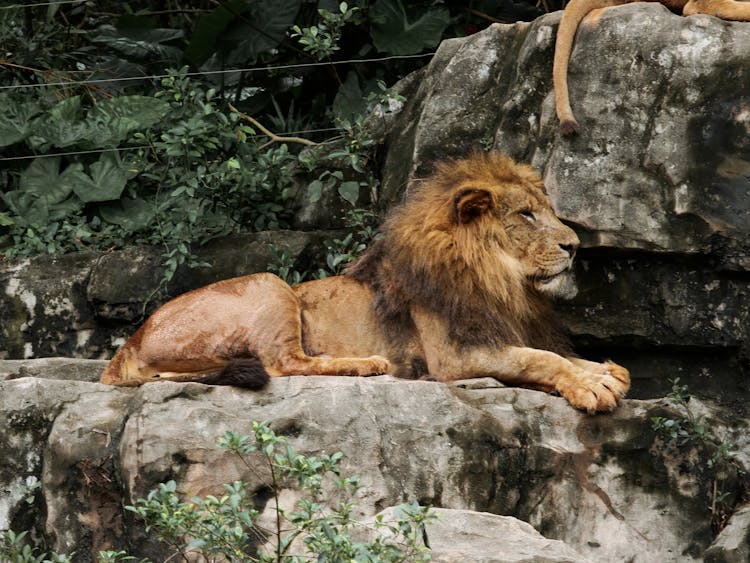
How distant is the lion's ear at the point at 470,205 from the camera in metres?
6.27

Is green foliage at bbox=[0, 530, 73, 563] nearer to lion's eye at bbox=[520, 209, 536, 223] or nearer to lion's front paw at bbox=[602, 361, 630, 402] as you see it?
lion's front paw at bbox=[602, 361, 630, 402]

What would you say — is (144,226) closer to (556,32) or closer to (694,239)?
(556,32)

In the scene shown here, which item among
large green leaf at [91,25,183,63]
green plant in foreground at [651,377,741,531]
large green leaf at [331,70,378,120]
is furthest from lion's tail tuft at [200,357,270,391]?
large green leaf at [91,25,183,63]

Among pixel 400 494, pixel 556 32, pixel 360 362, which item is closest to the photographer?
pixel 400 494

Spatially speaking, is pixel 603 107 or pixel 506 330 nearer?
pixel 506 330

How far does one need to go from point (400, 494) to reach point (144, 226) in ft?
10.4

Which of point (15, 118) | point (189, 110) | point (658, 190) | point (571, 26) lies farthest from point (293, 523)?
point (15, 118)

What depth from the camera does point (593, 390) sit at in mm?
5781

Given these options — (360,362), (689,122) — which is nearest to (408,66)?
(689,122)

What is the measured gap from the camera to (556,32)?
7.03m

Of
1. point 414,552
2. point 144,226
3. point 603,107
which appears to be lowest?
point 144,226

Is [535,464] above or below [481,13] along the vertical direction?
below

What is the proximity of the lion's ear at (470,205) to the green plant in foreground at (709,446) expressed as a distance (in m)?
1.24

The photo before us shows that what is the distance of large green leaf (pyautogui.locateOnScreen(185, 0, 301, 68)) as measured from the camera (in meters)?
8.70
